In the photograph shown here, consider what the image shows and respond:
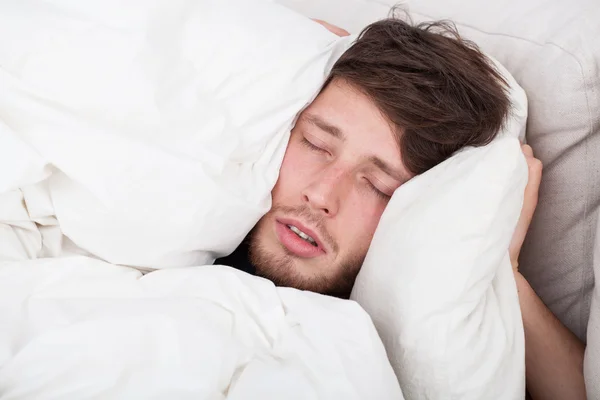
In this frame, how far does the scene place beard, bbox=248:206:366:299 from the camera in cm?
92

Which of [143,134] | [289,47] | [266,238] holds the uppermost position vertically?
[289,47]

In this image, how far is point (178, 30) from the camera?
82cm

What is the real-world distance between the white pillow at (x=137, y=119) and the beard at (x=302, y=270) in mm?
91

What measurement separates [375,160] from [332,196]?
103mm

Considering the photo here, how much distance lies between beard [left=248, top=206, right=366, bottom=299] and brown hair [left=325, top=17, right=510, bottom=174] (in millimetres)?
194

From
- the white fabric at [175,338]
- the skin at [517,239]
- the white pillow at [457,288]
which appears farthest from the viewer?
the skin at [517,239]

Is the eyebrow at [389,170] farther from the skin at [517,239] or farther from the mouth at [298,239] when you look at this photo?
the mouth at [298,239]

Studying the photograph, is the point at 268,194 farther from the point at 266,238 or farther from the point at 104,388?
the point at 104,388

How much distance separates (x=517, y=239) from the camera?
0.92 meters

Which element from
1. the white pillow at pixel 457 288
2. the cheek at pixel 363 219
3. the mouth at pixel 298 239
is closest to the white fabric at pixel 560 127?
the white pillow at pixel 457 288

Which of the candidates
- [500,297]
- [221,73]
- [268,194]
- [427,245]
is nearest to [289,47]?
[221,73]

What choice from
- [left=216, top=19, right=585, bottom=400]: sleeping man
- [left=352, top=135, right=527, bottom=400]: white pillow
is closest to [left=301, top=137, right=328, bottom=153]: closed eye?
[left=216, top=19, right=585, bottom=400]: sleeping man

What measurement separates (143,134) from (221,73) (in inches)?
6.5

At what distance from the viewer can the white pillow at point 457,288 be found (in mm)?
713
